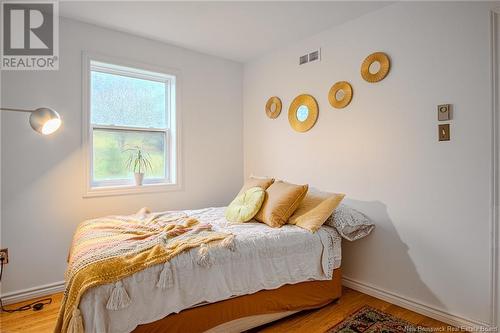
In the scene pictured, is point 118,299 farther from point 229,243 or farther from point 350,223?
point 350,223

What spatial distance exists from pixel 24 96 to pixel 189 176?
1.78 m

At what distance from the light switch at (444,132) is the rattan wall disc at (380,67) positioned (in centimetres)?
67

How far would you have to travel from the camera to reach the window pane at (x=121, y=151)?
10.2ft

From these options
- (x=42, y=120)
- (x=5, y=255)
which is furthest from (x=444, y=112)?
(x=5, y=255)

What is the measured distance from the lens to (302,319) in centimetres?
228

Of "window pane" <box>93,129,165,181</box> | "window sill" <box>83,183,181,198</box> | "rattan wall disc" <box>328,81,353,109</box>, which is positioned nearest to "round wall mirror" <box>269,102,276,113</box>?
"rattan wall disc" <box>328,81,353,109</box>

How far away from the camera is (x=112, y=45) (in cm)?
306

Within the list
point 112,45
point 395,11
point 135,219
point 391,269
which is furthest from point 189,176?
point 395,11

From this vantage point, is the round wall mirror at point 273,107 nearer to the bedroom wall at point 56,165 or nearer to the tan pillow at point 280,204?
the bedroom wall at point 56,165

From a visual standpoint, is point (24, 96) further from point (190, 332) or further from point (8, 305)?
point (190, 332)

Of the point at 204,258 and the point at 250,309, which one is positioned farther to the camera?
the point at 250,309

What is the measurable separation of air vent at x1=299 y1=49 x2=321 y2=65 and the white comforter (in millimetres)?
1824

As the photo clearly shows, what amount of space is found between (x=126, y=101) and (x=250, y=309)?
2539 millimetres

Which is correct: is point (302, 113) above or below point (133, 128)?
above
